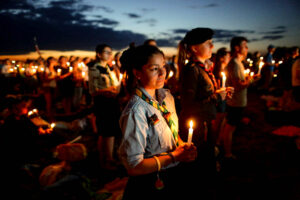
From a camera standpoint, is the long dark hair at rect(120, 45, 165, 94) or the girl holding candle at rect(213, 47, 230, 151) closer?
the long dark hair at rect(120, 45, 165, 94)

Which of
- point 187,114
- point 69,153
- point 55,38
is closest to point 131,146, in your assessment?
point 187,114

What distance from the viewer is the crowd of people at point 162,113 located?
1.58 meters

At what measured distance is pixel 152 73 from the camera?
1666mm

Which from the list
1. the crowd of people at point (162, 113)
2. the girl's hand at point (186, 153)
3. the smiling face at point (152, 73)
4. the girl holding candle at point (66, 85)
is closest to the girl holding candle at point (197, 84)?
the crowd of people at point (162, 113)

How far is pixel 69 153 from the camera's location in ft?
13.7

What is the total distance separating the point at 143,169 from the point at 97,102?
111 inches

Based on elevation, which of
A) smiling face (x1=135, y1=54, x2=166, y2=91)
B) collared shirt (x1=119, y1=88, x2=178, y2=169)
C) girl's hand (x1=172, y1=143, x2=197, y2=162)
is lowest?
girl's hand (x1=172, y1=143, x2=197, y2=162)

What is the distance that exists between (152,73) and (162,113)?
1.30ft

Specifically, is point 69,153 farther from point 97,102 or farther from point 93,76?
point 93,76

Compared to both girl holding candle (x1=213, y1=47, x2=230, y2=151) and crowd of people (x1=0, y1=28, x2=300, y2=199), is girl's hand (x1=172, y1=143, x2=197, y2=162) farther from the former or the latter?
girl holding candle (x1=213, y1=47, x2=230, y2=151)

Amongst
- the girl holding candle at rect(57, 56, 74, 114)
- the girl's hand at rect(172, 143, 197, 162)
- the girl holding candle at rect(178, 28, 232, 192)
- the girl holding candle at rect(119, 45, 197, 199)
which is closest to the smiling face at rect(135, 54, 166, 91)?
the girl holding candle at rect(119, 45, 197, 199)

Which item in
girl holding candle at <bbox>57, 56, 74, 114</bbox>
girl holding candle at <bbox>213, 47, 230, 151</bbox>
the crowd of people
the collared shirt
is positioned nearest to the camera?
the collared shirt

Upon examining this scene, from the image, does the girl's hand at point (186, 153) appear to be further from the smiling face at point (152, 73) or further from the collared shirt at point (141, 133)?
the smiling face at point (152, 73)

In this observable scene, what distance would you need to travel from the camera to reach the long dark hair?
5.47ft
